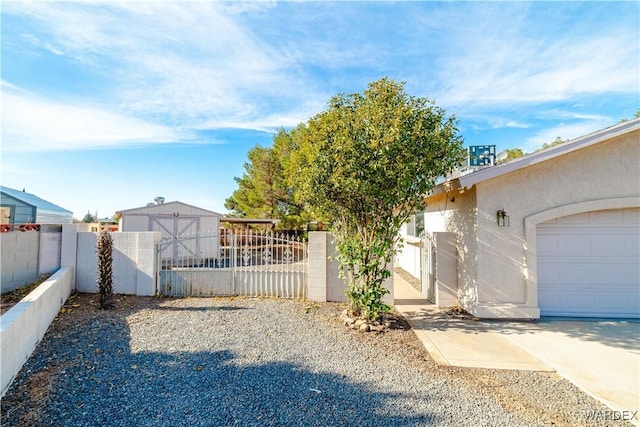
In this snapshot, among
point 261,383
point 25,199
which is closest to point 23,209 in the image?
point 25,199

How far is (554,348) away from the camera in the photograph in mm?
5223

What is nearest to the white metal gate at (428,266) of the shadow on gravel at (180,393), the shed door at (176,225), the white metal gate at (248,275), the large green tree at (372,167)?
the large green tree at (372,167)

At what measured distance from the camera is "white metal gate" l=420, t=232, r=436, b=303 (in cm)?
828

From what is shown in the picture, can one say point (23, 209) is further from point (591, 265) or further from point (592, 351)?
point (591, 265)

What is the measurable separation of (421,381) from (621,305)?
6.21 m

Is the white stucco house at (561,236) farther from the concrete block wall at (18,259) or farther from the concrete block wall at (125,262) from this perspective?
the concrete block wall at (18,259)

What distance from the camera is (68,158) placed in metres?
14.9

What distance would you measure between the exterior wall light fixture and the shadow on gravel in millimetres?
5069

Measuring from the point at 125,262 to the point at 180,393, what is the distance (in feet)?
20.2

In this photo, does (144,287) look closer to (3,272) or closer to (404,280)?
(3,272)

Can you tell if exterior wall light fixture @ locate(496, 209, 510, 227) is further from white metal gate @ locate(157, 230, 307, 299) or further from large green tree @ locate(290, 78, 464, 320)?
white metal gate @ locate(157, 230, 307, 299)

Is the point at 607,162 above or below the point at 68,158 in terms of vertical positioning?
below

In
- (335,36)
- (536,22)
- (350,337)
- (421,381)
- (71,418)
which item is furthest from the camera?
(335,36)

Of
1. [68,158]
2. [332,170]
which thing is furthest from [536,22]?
[68,158]
